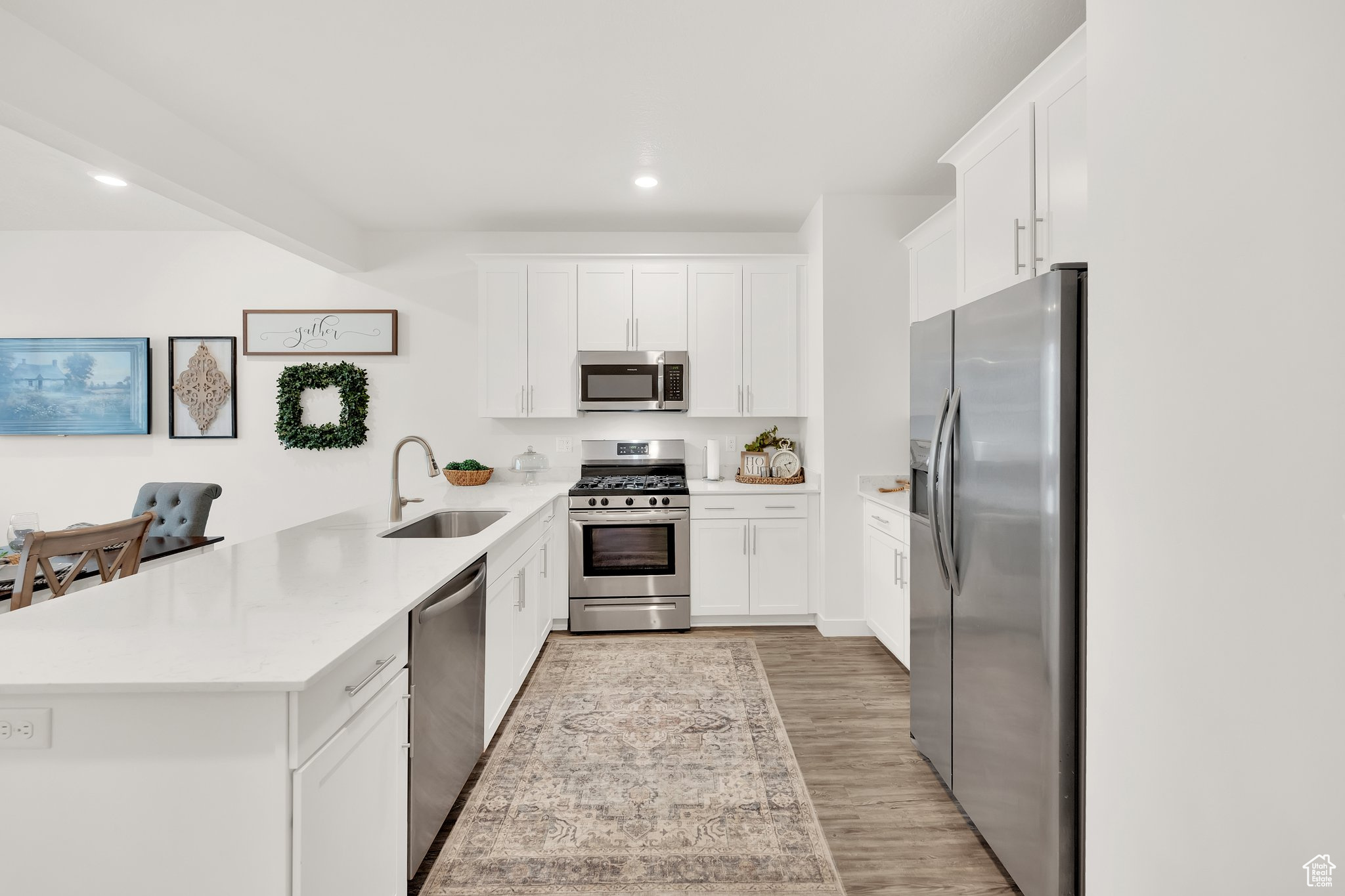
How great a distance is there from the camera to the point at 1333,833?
0.77 m

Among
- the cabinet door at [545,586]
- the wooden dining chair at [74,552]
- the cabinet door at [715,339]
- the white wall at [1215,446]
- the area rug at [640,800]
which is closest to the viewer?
the white wall at [1215,446]

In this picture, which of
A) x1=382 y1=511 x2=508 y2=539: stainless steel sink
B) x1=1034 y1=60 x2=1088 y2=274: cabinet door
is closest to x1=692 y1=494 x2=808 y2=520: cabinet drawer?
x1=382 y1=511 x2=508 y2=539: stainless steel sink

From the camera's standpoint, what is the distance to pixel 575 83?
7.86ft

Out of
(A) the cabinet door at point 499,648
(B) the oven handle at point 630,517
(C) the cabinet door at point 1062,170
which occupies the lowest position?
(A) the cabinet door at point 499,648

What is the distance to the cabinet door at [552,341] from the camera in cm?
405

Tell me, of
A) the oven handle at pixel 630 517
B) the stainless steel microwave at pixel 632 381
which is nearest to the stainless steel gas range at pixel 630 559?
the oven handle at pixel 630 517

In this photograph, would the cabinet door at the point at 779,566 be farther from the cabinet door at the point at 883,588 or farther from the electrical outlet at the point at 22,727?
the electrical outlet at the point at 22,727

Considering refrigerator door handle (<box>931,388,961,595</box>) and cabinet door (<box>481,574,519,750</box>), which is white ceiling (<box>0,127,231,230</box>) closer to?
cabinet door (<box>481,574,519,750</box>)

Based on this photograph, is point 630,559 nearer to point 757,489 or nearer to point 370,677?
point 757,489

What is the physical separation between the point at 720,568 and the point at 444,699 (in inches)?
88.7

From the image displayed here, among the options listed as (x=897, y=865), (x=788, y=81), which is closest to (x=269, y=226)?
(x=788, y=81)

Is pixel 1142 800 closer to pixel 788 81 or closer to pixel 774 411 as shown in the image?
pixel 788 81

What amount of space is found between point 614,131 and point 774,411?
2.03m

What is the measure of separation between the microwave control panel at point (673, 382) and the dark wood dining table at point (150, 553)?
2.65 m
